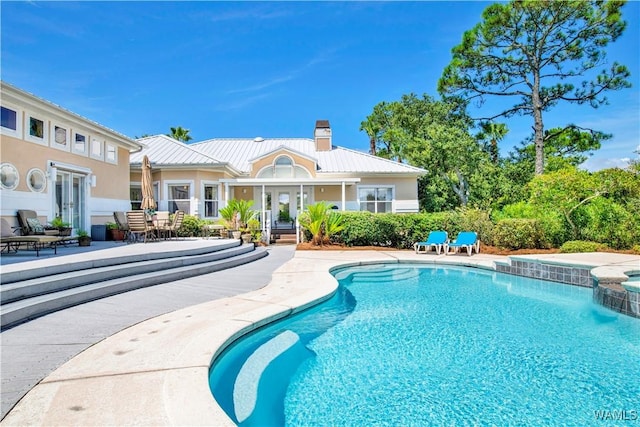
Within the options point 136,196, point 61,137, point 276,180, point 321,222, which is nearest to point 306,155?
point 276,180

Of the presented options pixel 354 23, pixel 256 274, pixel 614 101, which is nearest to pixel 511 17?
pixel 614 101

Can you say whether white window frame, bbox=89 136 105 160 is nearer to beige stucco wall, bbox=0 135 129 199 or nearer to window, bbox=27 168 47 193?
beige stucco wall, bbox=0 135 129 199

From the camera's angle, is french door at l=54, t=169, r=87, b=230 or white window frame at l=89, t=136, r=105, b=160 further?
white window frame at l=89, t=136, r=105, b=160

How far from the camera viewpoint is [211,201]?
18656 millimetres

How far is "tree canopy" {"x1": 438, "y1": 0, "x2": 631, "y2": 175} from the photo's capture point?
66.0 feet

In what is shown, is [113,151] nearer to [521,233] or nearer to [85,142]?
[85,142]

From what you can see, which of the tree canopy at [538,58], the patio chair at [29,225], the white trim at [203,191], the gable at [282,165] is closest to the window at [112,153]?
the white trim at [203,191]

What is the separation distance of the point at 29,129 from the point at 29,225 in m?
2.92

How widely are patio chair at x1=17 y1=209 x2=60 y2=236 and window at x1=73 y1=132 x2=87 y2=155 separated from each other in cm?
340

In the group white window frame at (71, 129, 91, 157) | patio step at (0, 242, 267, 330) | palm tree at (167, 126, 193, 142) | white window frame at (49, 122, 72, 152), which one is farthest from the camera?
palm tree at (167, 126, 193, 142)

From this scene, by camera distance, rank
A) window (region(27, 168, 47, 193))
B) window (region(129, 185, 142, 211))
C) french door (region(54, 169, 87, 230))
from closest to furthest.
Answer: window (region(27, 168, 47, 193)) < french door (region(54, 169, 87, 230)) < window (region(129, 185, 142, 211))

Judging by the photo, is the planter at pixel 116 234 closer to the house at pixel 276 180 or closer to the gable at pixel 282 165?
the house at pixel 276 180

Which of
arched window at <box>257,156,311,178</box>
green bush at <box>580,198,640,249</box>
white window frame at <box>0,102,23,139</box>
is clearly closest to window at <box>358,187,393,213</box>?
arched window at <box>257,156,311,178</box>

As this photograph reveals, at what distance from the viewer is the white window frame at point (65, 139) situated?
36.4 ft
